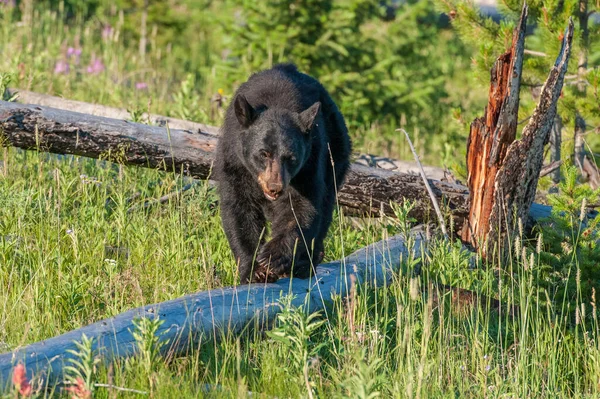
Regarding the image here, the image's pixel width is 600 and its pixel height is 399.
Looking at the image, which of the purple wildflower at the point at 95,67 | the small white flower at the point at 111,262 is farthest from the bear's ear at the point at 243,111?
the purple wildflower at the point at 95,67

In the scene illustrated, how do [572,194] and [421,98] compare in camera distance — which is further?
[421,98]

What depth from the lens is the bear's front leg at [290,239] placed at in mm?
4684

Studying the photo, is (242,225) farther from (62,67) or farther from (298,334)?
(62,67)

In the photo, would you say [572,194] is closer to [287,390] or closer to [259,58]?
[287,390]

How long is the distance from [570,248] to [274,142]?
1994 millimetres

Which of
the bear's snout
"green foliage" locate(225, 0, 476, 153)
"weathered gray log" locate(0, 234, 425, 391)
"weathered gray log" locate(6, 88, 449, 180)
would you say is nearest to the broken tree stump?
"weathered gray log" locate(0, 234, 425, 391)

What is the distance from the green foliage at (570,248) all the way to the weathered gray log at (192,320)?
1.03m

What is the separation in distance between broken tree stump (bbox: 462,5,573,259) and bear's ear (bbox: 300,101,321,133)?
4.98 feet

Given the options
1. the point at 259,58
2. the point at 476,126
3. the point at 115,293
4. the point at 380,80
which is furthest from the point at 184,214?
the point at 380,80

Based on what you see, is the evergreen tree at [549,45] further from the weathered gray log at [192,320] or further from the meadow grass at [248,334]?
the weathered gray log at [192,320]

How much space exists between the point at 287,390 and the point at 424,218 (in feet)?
9.77

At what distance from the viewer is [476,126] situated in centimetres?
598

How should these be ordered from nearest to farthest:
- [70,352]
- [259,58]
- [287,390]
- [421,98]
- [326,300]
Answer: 1. [70,352]
2. [287,390]
3. [326,300]
4. [259,58]
5. [421,98]

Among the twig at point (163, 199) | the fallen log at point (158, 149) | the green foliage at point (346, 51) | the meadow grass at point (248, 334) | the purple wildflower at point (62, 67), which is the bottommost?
the meadow grass at point (248, 334)
